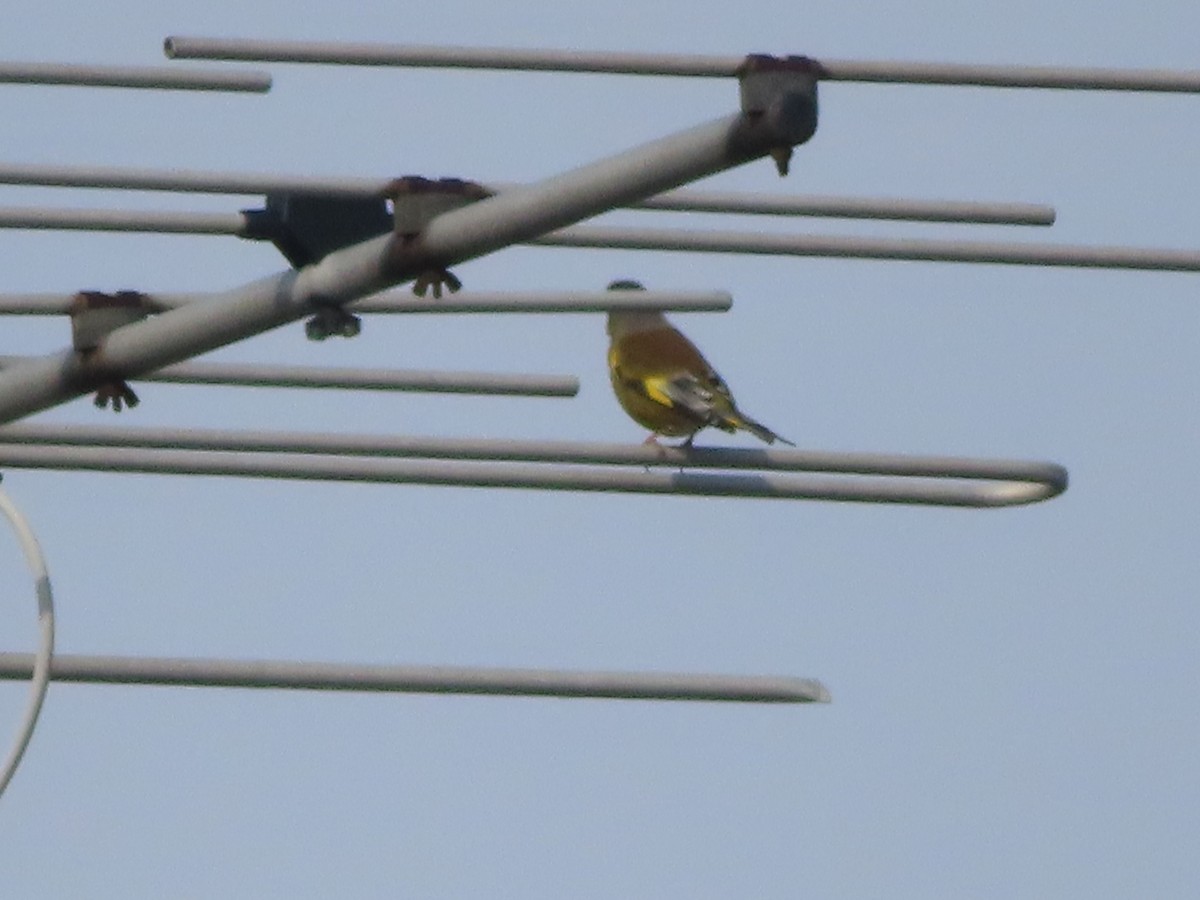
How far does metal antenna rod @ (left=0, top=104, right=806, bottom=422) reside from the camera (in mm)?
2928

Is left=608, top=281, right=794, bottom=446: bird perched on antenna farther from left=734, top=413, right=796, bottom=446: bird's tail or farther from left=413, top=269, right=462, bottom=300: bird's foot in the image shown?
left=413, top=269, right=462, bottom=300: bird's foot

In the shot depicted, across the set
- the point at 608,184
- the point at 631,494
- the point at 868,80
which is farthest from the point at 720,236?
the point at 608,184

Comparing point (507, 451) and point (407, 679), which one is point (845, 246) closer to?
point (507, 451)

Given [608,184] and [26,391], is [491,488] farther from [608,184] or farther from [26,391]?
[608,184]

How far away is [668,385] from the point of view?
9.30 m

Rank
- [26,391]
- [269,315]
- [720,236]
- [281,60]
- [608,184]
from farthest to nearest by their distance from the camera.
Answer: [720,236] < [281,60] < [26,391] < [269,315] < [608,184]

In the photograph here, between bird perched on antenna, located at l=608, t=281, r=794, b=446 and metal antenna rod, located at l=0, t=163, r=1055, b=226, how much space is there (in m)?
3.90

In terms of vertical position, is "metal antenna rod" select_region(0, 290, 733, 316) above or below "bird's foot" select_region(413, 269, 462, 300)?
above

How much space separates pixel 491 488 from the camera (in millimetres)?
4637

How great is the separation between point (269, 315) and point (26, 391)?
429mm

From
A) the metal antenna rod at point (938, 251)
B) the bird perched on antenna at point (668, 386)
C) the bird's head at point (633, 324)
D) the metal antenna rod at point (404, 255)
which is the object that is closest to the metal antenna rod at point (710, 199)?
the metal antenna rod at point (938, 251)

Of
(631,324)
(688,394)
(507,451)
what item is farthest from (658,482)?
(631,324)

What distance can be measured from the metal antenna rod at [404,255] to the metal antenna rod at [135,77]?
0.87 m

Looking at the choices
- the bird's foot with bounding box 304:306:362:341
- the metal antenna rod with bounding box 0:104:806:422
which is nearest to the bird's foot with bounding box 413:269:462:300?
the metal antenna rod with bounding box 0:104:806:422
